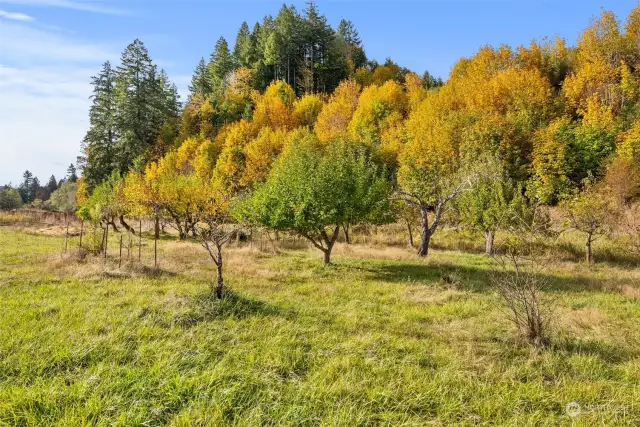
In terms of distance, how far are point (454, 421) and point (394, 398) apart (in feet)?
3.05

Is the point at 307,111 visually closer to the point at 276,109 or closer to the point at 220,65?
the point at 276,109

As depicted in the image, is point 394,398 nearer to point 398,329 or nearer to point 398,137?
point 398,329

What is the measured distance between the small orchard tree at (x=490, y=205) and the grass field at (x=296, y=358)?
Result: 1258cm

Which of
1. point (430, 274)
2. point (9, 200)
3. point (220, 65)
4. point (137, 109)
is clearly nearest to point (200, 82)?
point (220, 65)

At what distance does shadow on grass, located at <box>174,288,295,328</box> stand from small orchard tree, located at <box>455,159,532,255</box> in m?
19.9

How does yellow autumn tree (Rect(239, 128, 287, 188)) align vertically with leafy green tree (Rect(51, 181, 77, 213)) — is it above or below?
above

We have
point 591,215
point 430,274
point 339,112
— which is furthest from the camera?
point 339,112

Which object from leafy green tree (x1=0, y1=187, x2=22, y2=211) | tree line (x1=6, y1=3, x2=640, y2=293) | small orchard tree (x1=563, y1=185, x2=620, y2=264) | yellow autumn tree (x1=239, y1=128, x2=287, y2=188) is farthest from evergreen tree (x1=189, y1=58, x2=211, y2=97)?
small orchard tree (x1=563, y1=185, x2=620, y2=264)

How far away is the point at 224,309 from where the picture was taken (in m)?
9.70

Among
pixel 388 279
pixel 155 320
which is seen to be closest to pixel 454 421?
pixel 155 320

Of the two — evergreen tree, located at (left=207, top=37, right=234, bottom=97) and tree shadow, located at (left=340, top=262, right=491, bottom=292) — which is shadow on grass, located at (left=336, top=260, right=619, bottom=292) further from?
evergreen tree, located at (left=207, top=37, right=234, bottom=97)

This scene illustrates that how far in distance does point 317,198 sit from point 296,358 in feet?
38.2

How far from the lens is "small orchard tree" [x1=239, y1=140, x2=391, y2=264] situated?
17953 millimetres

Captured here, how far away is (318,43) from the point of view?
74.9 meters
